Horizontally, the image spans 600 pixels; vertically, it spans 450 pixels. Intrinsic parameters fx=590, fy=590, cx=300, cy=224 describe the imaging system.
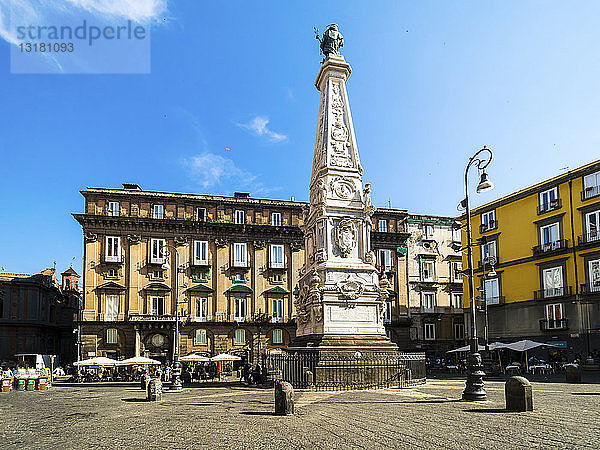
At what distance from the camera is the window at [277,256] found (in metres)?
56.8

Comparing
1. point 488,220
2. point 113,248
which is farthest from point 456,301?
point 113,248

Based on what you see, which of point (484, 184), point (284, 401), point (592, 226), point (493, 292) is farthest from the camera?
point (493, 292)

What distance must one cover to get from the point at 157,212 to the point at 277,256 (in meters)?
12.1

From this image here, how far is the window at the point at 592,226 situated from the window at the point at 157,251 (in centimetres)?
3506

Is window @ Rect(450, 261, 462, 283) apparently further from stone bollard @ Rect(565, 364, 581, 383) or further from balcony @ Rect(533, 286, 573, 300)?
stone bollard @ Rect(565, 364, 581, 383)

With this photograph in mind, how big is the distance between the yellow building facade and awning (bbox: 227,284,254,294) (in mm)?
20713

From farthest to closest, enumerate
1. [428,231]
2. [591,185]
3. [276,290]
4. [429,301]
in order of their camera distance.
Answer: [428,231] < [429,301] < [276,290] < [591,185]

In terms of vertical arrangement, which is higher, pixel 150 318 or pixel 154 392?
pixel 150 318

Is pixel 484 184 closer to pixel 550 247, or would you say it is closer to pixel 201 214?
pixel 550 247

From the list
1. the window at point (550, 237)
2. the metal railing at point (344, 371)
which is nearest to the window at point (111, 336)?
the metal railing at point (344, 371)

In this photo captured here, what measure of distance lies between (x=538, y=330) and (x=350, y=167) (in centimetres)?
2593

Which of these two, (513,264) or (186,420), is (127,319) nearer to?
(513,264)

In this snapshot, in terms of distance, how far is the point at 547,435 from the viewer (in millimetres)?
11750

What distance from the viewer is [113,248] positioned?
172 feet
